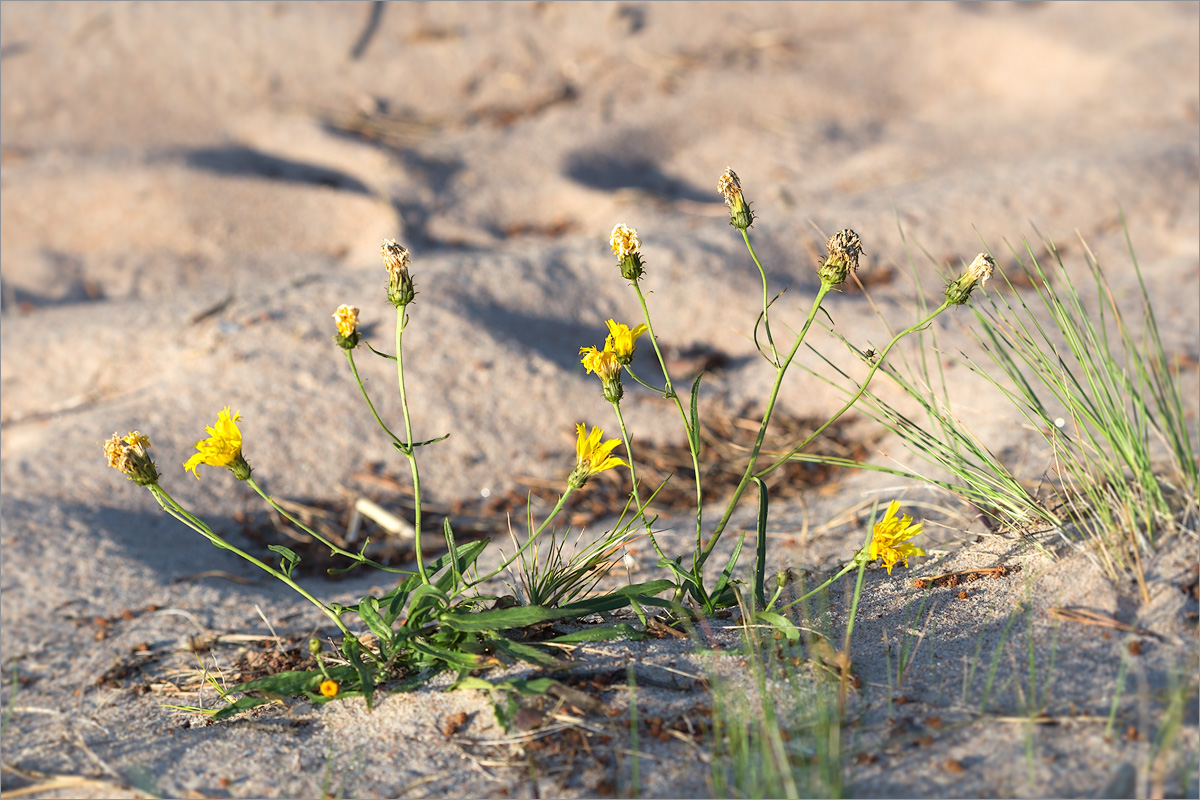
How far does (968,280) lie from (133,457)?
1413mm

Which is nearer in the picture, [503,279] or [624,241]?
[624,241]

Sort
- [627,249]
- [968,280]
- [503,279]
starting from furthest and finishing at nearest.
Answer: [503,279] → [627,249] → [968,280]

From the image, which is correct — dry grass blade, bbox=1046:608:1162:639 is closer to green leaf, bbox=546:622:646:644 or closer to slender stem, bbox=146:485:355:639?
green leaf, bbox=546:622:646:644

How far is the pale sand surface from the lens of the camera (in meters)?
1.47

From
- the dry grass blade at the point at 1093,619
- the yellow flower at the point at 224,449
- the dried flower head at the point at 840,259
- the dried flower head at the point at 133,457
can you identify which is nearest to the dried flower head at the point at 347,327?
the yellow flower at the point at 224,449

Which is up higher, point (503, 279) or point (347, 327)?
point (503, 279)

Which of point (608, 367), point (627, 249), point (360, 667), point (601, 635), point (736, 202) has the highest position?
point (736, 202)

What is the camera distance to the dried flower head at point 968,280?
4.75 ft

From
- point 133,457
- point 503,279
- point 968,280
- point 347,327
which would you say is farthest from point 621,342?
point 503,279

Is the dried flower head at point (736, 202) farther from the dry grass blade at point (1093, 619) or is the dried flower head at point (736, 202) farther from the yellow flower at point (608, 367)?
the dry grass blade at point (1093, 619)

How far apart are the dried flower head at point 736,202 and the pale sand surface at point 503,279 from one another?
0.74 metres

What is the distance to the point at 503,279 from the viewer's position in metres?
3.66

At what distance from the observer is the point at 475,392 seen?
10.6 feet

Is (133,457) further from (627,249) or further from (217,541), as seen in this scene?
(627,249)
